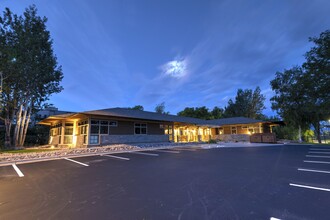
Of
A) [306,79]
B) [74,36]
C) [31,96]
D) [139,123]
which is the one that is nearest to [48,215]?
[139,123]

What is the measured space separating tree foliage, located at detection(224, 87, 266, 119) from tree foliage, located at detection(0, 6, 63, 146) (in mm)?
44203

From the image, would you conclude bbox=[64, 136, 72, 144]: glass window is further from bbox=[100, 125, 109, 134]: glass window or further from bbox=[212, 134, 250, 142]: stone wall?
bbox=[212, 134, 250, 142]: stone wall

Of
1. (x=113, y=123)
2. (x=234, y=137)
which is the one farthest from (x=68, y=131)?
(x=234, y=137)

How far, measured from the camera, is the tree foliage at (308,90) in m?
11.7

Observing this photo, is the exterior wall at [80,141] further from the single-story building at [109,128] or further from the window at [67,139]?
the window at [67,139]

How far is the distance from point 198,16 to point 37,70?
1827cm

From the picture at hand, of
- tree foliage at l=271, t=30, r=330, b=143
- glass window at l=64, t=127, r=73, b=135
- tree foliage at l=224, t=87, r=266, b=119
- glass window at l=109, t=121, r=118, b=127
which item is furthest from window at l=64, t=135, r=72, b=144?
tree foliage at l=224, t=87, r=266, b=119

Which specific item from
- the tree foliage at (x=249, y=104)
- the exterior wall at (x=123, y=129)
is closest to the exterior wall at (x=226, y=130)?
the exterior wall at (x=123, y=129)

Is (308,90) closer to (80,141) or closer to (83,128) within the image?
(83,128)

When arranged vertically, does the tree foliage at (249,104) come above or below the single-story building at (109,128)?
above

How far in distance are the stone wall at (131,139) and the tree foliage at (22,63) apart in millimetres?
10684

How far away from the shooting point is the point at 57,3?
1454cm

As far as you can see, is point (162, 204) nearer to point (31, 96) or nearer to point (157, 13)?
point (157, 13)

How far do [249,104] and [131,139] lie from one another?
4002 centimetres
